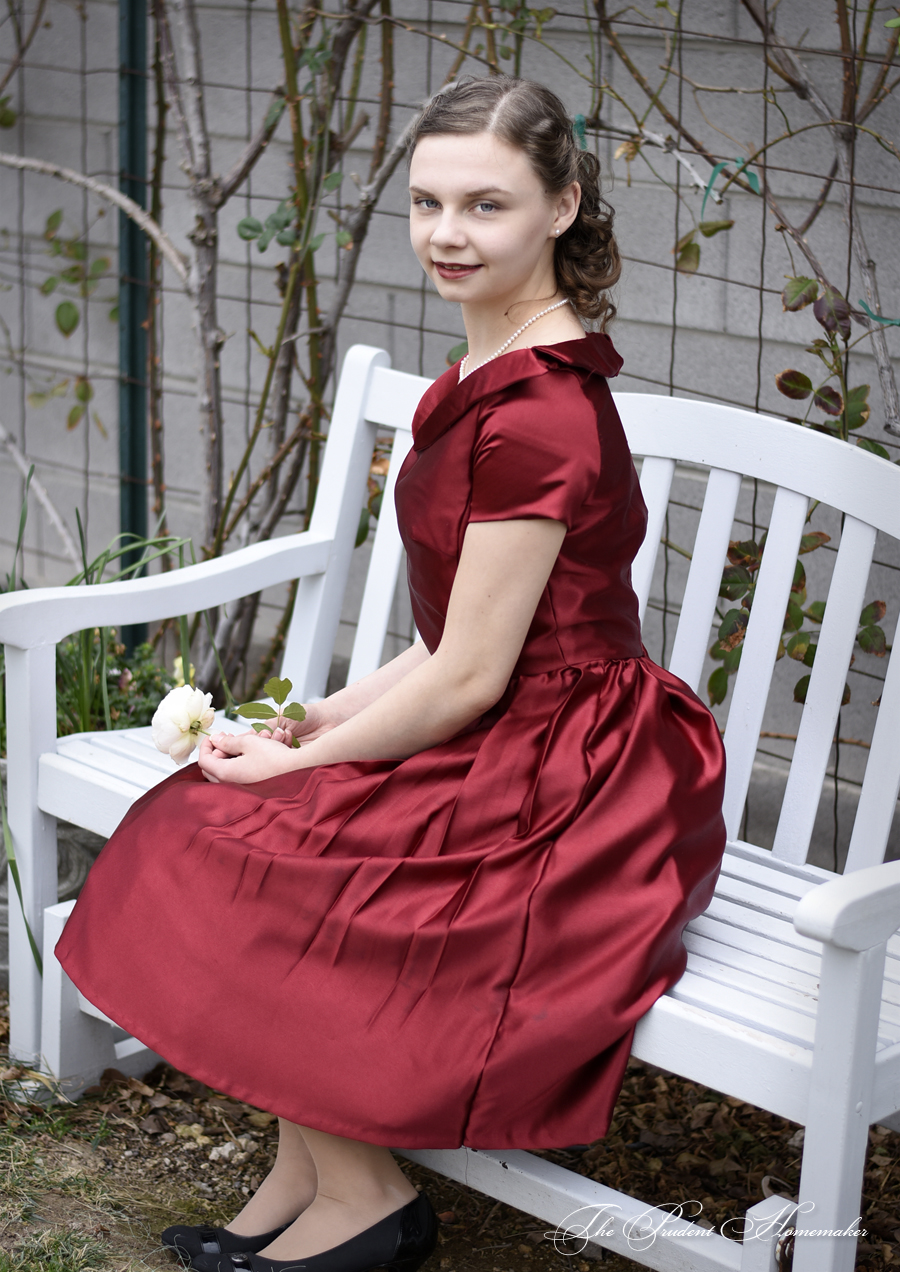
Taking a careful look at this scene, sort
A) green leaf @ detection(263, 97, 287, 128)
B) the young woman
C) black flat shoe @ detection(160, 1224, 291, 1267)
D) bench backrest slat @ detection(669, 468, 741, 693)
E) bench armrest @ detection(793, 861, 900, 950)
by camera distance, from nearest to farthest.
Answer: bench armrest @ detection(793, 861, 900, 950)
the young woman
black flat shoe @ detection(160, 1224, 291, 1267)
bench backrest slat @ detection(669, 468, 741, 693)
green leaf @ detection(263, 97, 287, 128)

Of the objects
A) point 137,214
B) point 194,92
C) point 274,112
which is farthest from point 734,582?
point 137,214

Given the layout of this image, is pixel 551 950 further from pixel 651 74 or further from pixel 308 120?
pixel 308 120

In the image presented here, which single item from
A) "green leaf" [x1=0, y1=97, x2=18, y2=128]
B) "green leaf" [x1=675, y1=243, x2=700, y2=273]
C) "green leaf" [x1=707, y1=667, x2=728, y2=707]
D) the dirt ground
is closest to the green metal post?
"green leaf" [x1=0, y1=97, x2=18, y2=128]

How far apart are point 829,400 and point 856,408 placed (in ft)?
0.16

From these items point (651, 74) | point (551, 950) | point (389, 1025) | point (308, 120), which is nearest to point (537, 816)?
point (551, 950)

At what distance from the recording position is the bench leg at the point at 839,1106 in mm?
1314

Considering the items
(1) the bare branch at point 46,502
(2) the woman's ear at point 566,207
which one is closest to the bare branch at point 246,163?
(1) the bare branch at point 46,502

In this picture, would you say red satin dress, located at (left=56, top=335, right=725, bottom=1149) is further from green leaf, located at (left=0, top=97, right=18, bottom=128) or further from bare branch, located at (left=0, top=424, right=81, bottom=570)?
green leaf, located at (left=0, top=97, right=18, bottom=128)

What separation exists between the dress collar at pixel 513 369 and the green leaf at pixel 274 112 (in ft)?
5.02

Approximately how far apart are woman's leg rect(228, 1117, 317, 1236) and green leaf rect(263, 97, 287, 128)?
2.15m

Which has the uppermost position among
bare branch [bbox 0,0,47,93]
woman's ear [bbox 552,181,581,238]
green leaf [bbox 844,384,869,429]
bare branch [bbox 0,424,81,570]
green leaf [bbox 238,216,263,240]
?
bare branch [bbox 0,0,47,93]

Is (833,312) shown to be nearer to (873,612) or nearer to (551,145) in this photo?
(873,612)

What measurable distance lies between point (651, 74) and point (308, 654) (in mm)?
1414

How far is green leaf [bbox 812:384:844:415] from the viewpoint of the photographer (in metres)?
2.22
